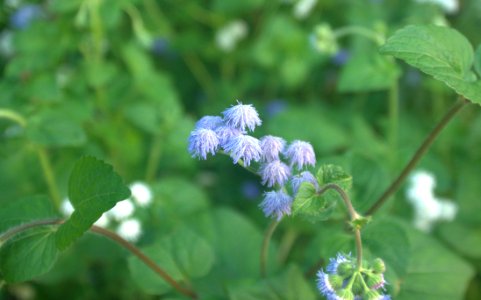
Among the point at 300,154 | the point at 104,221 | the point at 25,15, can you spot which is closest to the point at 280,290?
the point at 300,154

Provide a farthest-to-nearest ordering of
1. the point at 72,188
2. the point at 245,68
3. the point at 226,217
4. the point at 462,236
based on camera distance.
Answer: the point at 245,68 < the point at 462,236 < the point at 226,217 < the point at 72,188

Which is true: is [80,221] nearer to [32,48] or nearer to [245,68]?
[32,48]

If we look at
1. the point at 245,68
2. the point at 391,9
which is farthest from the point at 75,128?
the point at 391,9

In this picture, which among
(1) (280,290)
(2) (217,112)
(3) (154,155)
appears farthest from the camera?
(2) (217,112)

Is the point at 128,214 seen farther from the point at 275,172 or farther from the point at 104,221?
the point at 275,172

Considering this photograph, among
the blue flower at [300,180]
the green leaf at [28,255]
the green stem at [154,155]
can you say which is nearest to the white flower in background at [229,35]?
the green stem at [154,155]

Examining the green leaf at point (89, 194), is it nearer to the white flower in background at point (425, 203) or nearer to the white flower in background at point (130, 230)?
the white flower in background at point (130, 230)

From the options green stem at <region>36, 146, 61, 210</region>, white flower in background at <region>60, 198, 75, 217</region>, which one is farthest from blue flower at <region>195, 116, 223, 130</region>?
green stem at <region>36, 146, 61, 210</region>
